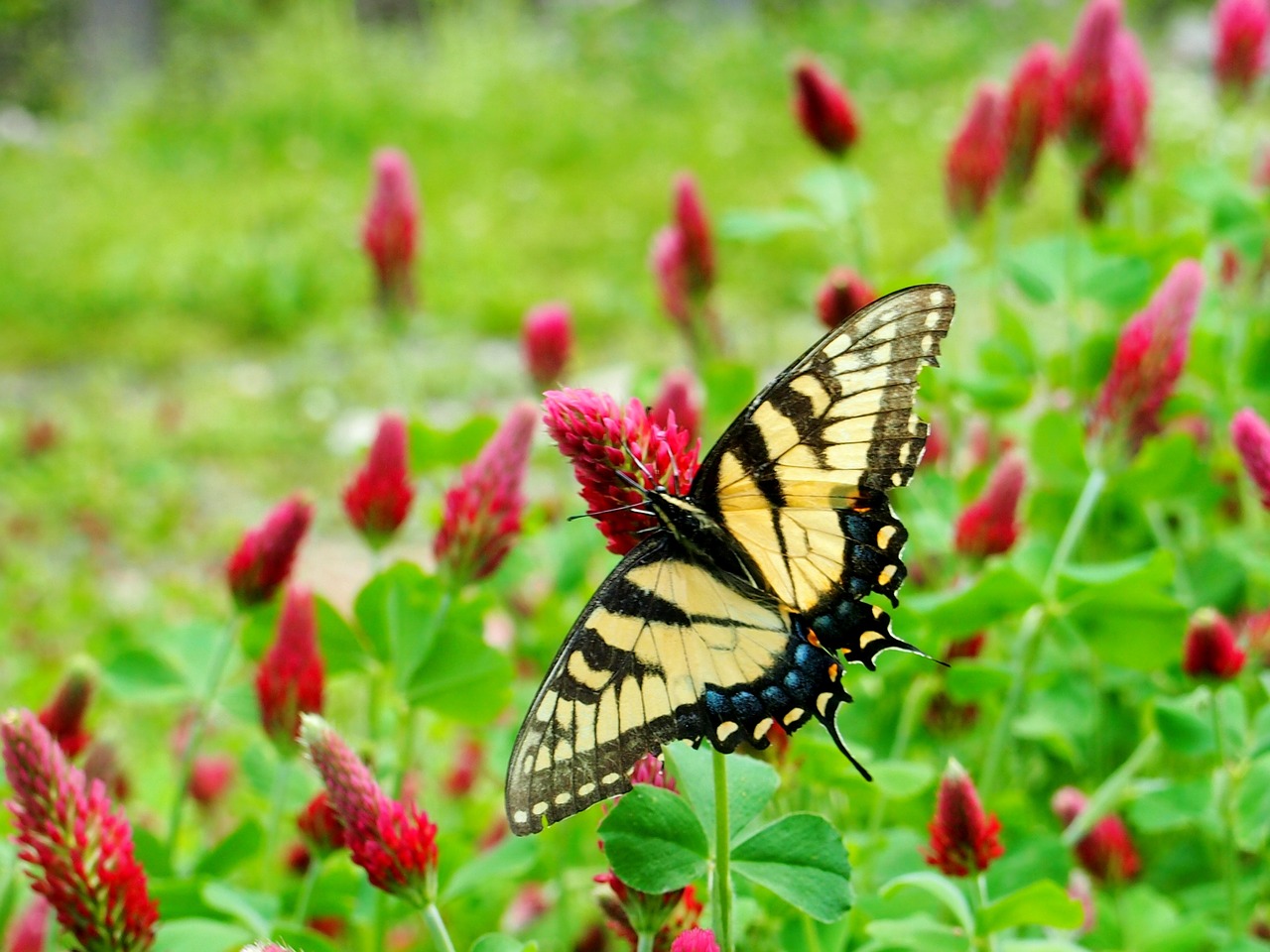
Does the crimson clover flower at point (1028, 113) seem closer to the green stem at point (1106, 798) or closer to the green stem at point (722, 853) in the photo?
the green stem at point (1106, 798)

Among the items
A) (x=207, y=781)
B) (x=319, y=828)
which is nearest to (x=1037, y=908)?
(x=319, y=828)

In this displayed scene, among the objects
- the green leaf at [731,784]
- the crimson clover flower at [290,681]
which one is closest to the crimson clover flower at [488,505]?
the crimson clover flower at [290,681]

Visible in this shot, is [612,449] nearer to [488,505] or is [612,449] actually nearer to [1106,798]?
[488,505]

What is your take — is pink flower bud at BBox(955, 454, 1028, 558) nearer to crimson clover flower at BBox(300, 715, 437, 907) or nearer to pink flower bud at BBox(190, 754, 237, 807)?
crimson clover flower at BBox(300, 715, 437, 907)

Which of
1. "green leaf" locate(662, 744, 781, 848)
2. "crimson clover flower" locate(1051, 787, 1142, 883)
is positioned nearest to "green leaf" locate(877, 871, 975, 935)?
"green leaf" locate(662, 744, 781, 848)

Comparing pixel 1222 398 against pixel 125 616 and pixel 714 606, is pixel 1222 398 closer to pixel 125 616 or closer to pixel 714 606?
pixel 714 606

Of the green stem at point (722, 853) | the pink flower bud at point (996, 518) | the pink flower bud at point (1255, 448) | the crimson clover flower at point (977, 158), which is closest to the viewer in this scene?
the green stem at point (722, 853)
